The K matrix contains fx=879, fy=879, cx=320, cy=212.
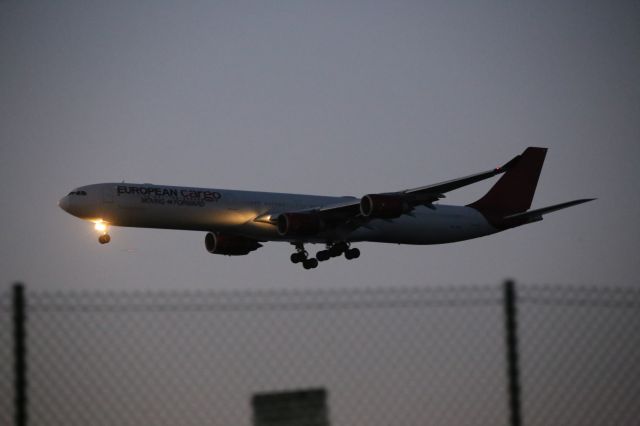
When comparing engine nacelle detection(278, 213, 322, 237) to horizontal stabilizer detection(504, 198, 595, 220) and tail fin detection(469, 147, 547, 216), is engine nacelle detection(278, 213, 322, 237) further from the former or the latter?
tail fin detection(469, 147, 547, 216)

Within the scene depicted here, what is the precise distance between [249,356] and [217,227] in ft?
114

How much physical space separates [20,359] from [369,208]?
113 ft

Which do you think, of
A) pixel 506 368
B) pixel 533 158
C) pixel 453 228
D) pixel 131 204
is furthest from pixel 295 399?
pixel 533 158

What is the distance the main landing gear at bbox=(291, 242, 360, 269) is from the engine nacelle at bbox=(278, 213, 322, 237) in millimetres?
3950

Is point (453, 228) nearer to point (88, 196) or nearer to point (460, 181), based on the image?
point (460, 181)

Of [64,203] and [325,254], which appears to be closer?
[64,203]

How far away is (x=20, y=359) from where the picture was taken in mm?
7902

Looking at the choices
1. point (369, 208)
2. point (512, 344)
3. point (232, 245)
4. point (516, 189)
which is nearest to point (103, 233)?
point (232, 245)

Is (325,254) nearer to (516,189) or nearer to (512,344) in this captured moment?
(516,189)

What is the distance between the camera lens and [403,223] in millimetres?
48844

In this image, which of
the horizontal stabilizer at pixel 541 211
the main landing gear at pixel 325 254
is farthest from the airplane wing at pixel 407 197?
the horizontal stabilizer at pixel 541 211

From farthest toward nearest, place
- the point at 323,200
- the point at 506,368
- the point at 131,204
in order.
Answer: the point at 323,200 → the point at 131,204 → the point at 506,368

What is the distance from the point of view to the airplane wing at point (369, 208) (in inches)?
→ 1651

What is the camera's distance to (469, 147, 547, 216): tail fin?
55781 mm
